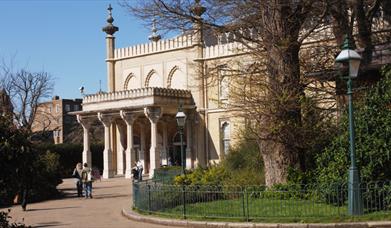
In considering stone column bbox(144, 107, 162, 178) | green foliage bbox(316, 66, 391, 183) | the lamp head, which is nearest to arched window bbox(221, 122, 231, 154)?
stone column bbox(144, 107, 162, 178)

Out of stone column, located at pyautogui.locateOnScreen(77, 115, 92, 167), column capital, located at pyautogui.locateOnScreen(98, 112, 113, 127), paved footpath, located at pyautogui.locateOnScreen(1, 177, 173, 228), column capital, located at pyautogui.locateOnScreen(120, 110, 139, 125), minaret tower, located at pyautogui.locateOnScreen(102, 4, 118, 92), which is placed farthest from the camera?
minaret tower, located at pyautogui.locateOnScreen(102, 4, 118, 92)

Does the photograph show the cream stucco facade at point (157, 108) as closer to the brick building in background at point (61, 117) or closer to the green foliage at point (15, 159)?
the green foliage at point (15, 159)

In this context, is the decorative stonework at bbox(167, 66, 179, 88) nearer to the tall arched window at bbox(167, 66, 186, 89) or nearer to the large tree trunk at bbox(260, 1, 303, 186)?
the tall arched window at bbox(167, 66, 186, 89)

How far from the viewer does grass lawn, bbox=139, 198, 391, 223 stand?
1331 centimetres

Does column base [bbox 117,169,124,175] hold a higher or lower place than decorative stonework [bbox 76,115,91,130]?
lower

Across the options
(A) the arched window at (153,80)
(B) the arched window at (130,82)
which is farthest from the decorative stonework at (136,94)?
(B) the arched window at (130,82)

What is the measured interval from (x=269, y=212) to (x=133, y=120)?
27666 millimetres

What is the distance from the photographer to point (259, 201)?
14961 mm

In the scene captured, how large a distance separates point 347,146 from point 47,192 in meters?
15.3

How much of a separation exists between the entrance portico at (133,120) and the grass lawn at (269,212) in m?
22.8

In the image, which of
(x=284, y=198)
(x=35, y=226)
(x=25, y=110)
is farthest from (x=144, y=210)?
(x=25, y=110)

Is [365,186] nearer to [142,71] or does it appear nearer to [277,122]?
[277,122]

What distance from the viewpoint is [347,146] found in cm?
1530

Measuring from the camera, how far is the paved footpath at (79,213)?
16094 millimetres
